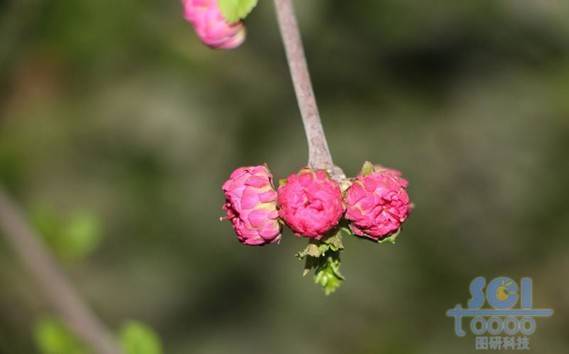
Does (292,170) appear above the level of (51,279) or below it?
above

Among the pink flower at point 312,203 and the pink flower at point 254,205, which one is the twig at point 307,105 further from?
the pink flower at point 254,205

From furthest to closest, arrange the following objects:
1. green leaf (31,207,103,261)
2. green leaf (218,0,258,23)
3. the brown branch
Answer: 1. green leaf (31,207,103,261)
2. the brown branch
3. green leaf (218,0,258,23)

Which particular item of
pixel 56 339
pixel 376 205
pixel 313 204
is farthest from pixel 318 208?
pixel 56 339

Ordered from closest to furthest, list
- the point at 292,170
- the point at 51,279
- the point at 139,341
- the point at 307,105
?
the point at 307,105 < the point at 139,341 < the point at 51,279 < the point at 292,170

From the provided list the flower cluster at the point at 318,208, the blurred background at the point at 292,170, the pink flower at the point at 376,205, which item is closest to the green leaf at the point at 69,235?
the blurred background at the point at 292,170

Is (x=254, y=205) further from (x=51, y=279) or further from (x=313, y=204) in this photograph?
(x=51, y=279)

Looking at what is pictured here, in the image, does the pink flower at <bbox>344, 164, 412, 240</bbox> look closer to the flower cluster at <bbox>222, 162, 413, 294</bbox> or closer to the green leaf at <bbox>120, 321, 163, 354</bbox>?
the flower cluster at <bbox>222, 162, 413, 294</bbox>

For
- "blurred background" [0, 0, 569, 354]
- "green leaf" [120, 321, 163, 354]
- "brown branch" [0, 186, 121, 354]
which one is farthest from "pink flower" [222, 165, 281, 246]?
"blurred background" [0, 0, 569, 354]
